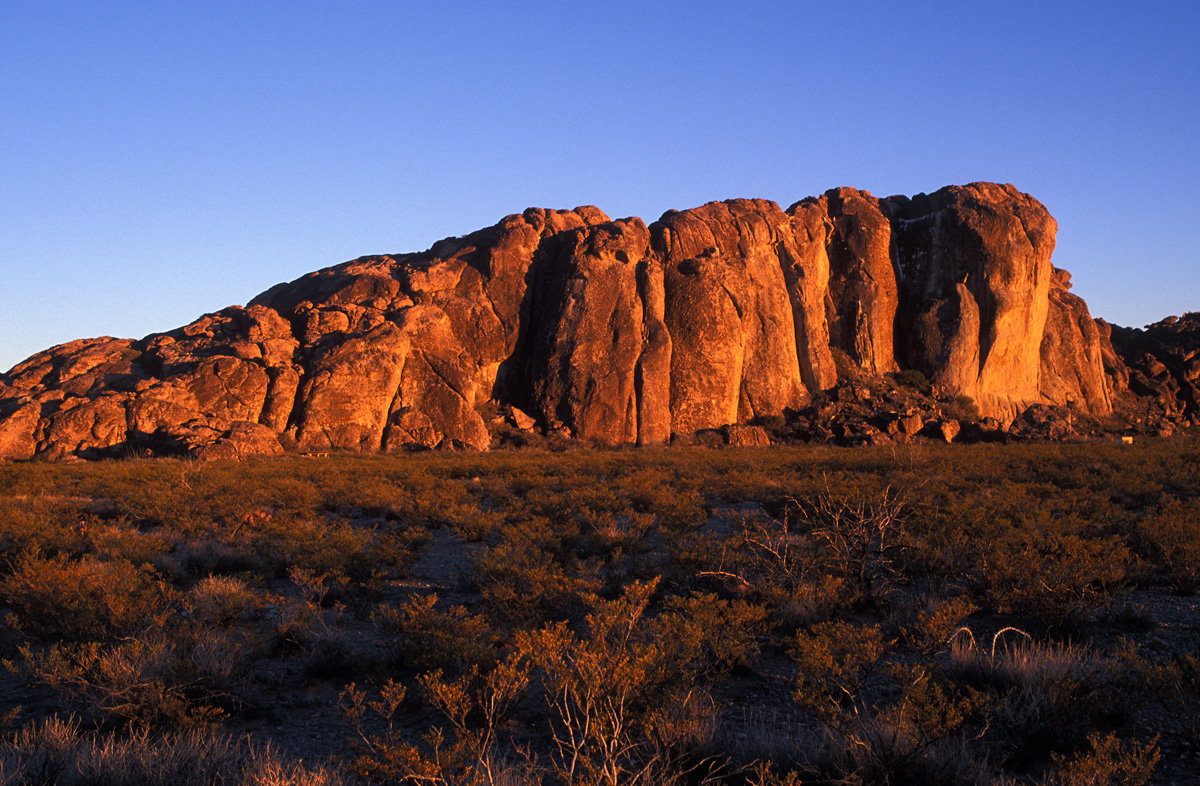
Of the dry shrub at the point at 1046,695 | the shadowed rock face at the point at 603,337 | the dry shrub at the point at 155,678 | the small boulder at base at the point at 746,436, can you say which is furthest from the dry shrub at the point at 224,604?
the small boulder at base at the point at 746,436

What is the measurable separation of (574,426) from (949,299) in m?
22.0

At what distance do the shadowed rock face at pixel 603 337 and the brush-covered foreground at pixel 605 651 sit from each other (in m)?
15.6

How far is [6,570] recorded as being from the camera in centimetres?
922

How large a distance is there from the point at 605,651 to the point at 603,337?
2773 centimetres

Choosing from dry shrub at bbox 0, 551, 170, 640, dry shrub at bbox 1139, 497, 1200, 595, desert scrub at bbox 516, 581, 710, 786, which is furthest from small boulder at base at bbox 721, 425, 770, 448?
desert scrub at bbox 516, 581, 710, 786

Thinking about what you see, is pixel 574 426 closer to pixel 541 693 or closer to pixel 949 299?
pixel 949 299

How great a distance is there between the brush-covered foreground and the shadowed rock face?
15.6 metres

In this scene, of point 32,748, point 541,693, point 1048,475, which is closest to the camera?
point 32,748

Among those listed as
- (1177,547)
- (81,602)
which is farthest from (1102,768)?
(81,602)

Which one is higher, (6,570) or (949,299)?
(949,299)

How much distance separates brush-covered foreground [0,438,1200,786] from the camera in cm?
404

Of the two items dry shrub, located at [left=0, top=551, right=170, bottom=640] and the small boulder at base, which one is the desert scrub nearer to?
dry shrub, located at [left=0, top=551, right=170, bottom=640]

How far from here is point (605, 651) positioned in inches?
184

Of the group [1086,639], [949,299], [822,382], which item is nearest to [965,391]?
[949,299]
